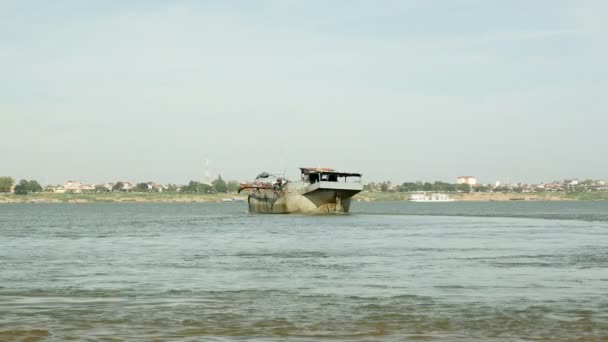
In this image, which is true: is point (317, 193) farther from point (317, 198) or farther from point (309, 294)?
point (309, 294)

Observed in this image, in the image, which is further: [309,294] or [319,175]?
[319,175]

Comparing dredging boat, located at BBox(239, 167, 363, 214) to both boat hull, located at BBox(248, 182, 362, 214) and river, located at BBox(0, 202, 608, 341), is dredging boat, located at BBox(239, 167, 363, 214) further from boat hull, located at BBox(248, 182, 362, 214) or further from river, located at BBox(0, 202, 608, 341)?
river, located at BBox(0, 202, 608, 341)

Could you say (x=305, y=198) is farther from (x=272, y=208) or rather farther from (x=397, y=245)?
(x=397, y=245)

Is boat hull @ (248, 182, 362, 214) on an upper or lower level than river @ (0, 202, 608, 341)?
upper

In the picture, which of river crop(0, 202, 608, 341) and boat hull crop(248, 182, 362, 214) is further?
boat hull crop(248, 182, 362, 214)

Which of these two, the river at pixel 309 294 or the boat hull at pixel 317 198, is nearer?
the river at pixel 309 294

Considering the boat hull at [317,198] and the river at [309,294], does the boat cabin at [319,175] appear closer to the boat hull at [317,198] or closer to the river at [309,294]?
the boat hull at [317,198]

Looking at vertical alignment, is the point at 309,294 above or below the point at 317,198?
below

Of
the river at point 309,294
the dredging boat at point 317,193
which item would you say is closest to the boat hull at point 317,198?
the dredging boat at point 317,193

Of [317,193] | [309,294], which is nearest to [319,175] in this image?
[317,193]

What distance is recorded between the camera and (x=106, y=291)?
2520 centimetres

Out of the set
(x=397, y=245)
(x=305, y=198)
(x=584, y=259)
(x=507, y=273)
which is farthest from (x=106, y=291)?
(x=305, y=198)

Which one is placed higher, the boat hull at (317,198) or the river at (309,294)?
the boat hull at (317,198)

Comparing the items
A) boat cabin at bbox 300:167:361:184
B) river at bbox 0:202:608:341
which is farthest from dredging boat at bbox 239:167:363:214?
river at bbox 0:202:608:341
